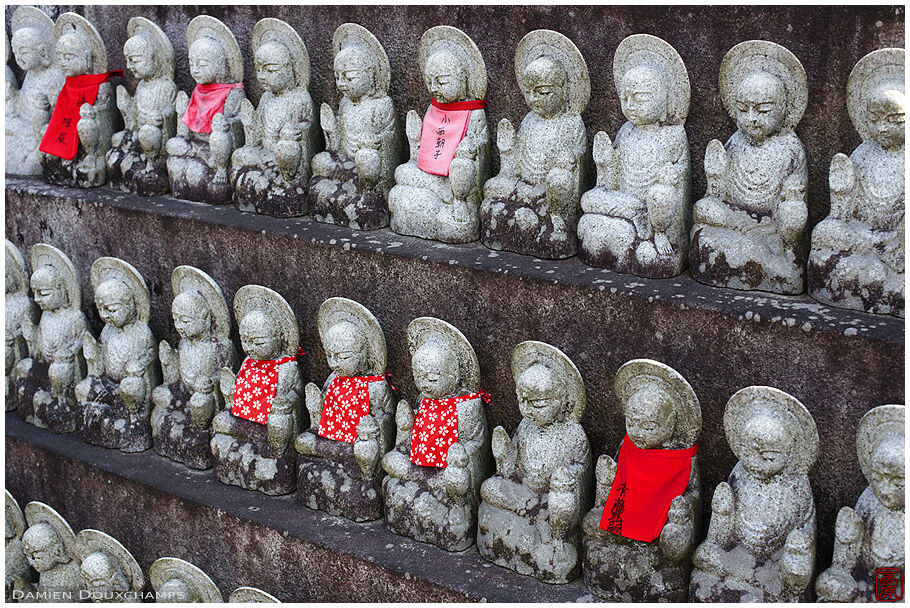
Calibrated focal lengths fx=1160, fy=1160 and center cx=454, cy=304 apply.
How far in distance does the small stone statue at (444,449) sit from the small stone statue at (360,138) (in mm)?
581

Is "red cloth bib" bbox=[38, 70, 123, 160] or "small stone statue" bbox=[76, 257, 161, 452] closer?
"small stone statue" bbox=[76, 257, 161, 452]

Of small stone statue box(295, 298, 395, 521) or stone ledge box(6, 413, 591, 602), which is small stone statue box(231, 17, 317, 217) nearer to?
small stone statue box(295, 298, 395, 521)

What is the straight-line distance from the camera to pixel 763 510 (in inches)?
123

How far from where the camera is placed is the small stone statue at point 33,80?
4852 mm

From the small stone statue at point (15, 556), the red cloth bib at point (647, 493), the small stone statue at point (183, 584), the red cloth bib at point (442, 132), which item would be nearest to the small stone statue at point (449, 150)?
the red cloth bib at point (442, 132)

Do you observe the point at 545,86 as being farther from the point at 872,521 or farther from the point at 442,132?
the point at 872,521

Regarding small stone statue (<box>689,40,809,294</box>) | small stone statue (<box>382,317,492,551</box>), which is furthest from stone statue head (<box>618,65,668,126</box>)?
small stone statue (<box>382,317,492,551</box>)

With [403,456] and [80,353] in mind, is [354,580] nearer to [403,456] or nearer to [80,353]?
[403,456]

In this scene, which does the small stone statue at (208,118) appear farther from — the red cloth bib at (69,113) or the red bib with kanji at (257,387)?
the red bib with kanji at (257,387)

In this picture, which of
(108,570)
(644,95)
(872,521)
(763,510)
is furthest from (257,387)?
(872,521)

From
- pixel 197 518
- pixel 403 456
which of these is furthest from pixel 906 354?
pixel 197 518

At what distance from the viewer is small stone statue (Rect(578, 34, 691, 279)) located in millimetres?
3406

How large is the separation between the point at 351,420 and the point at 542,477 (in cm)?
72

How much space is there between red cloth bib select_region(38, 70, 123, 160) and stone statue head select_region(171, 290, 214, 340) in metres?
1.03
